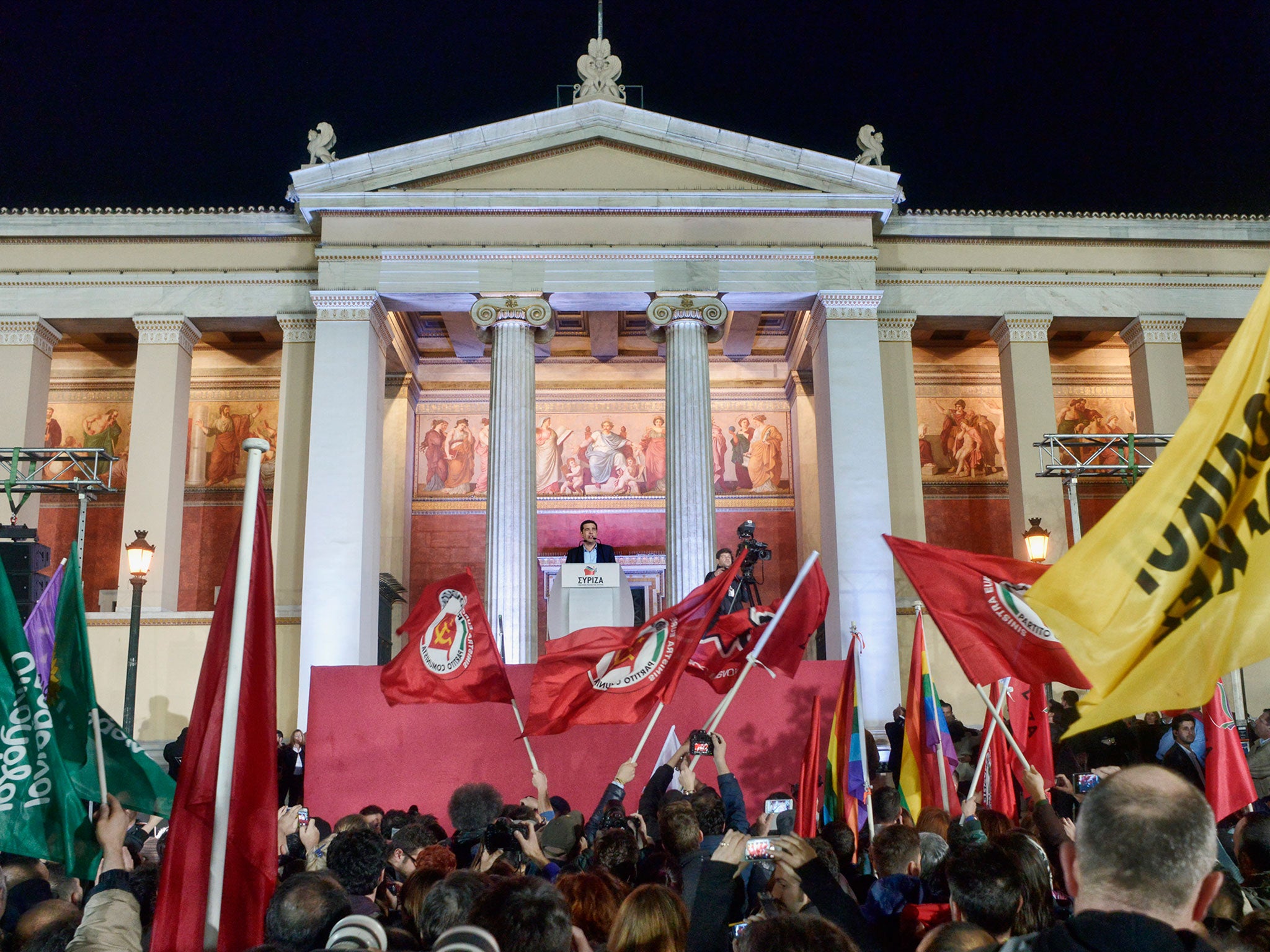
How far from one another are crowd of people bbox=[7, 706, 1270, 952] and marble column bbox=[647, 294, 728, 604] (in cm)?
1379

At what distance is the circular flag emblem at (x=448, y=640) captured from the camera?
34.7 ft

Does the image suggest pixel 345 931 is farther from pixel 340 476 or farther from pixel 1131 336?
pixel 1131 336

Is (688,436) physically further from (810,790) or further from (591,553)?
(810,790)

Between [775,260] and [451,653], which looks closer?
[451,653]

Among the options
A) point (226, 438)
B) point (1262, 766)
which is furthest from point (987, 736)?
point (226, 438)

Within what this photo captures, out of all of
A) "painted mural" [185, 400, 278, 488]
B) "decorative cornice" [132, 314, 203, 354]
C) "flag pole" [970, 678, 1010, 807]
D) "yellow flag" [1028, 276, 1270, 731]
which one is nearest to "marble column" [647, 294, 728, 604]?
"decorative cornice" [132, 314, 203, 354]

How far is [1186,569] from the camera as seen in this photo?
3.92 meters

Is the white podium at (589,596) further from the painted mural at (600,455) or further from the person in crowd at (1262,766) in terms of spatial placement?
the painted mural at (600,455)

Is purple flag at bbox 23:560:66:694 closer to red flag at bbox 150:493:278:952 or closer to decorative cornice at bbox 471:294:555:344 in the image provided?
red flag at bbox 150:493:278:952

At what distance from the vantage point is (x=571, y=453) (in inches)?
1093

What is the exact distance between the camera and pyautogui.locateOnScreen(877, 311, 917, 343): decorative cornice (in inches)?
912

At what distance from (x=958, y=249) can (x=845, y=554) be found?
6932 millimetres

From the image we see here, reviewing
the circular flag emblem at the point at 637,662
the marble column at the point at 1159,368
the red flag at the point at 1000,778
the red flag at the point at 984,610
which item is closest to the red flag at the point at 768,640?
the circular flag emblem at the point at 637,662

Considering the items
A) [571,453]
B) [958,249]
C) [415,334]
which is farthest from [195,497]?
[958,249]
